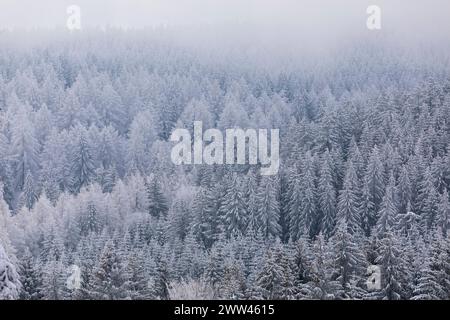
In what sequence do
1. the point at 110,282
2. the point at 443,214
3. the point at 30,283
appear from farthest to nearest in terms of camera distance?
the point at 443,214, the point at 30,283, the point at 110,282

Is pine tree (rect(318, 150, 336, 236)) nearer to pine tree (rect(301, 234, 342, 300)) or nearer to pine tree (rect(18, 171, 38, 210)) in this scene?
pine tree (rect(301, 234, 342, 300))

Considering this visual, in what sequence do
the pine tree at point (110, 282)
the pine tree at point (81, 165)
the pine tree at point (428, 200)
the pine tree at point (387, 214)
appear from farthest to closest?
the pine tree at point (81, 165) → the pine tree at point (428, 200) → the pine tree at point (387, 214) → the pine tree at point (110, 282)

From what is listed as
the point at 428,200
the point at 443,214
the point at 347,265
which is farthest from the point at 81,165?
the point at 347,265

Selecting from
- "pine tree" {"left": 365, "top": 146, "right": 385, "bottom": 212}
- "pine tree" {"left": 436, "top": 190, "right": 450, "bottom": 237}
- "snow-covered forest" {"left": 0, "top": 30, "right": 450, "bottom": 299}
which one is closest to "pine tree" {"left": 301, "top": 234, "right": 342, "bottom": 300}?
"snow-covered forest" {"left": 0, "top": 30, "right": 450, "bottom": 299}

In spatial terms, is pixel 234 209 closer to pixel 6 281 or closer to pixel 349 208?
pixel 349 208

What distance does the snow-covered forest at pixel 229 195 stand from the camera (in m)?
27.0

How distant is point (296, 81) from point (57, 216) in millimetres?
54318

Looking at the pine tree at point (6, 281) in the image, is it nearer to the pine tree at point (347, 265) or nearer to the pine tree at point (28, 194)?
the pine tree at point (347, 265)

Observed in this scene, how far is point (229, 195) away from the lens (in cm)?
4334

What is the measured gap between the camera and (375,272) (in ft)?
87.6

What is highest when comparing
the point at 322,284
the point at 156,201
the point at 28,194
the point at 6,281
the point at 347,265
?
the point at 6,281

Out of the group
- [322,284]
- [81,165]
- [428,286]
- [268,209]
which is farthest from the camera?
[81,165]

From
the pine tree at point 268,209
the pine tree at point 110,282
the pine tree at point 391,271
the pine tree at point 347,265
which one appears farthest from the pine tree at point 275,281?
the pine tree at point 268,209
